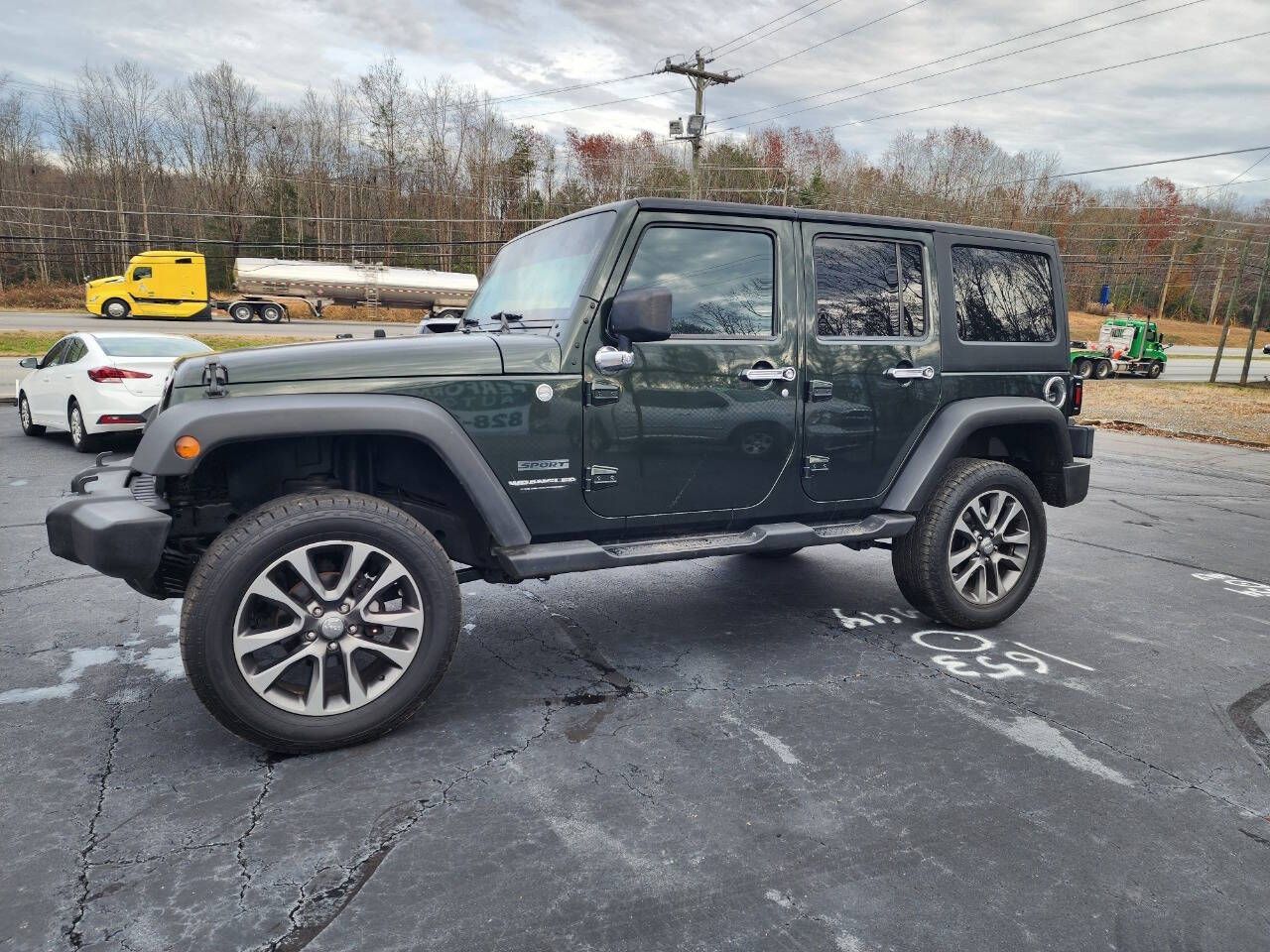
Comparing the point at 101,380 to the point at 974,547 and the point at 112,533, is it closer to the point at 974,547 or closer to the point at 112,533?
the point at 112,533

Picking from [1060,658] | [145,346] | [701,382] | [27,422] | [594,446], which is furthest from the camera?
[27,422]

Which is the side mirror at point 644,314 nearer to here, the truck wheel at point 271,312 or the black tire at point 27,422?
the black tire at point 27,422

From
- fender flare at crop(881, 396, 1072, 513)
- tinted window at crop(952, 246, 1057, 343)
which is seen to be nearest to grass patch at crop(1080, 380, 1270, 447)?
tinted window at crop(952, 246, 1057, 343)

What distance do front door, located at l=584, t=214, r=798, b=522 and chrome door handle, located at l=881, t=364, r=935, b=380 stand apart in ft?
1.91

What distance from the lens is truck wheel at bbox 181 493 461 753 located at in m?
2.75

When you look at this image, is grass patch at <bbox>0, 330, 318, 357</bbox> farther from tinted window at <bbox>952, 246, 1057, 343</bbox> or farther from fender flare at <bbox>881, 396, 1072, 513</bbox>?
fender flare at <bbox>881, 396, 1072, 513</bbox>

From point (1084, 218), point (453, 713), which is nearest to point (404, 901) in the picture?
point (453, 713)

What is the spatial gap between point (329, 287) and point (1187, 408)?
37178 millimetres

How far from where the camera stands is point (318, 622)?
2.93 m

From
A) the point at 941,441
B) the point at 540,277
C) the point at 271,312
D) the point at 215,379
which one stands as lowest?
the point at 271,312

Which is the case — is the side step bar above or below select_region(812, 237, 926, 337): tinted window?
below

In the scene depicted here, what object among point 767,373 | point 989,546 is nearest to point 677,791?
point 767,373

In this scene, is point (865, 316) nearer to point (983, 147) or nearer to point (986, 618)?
point (986, 618)

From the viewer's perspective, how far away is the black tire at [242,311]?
37625 millimetres
